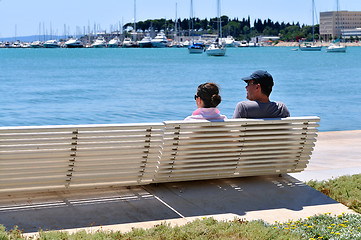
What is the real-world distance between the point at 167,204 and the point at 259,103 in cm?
160

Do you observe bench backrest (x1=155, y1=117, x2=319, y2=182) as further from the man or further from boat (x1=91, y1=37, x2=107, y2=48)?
boat (x1=91, y1=37, x2=107, y2=48)

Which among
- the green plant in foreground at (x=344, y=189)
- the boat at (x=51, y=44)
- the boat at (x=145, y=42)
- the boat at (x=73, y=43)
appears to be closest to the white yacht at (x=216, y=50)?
the boat at (x=145, y=42)

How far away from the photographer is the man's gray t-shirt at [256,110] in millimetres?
6297

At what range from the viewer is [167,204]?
5.79 metres

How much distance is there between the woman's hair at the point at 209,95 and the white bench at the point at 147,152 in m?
0.32

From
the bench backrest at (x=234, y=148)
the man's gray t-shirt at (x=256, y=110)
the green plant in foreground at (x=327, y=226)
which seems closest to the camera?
the green plant in foreground at (x=327, y=226)

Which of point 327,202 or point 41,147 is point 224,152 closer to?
point 327,202

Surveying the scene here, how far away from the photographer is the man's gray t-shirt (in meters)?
6.30

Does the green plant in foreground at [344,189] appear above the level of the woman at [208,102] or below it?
below

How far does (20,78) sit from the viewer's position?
55.2 metres

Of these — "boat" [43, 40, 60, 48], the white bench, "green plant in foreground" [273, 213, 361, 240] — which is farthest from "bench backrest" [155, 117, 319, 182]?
"boat" [43, 40, 60, 48]

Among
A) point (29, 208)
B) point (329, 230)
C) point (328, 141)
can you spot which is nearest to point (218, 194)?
point (329, 230)

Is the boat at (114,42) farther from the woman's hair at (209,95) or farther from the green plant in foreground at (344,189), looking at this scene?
the woman's hair at (209,95)

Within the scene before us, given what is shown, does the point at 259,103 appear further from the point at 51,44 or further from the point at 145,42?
the point at 51,44
